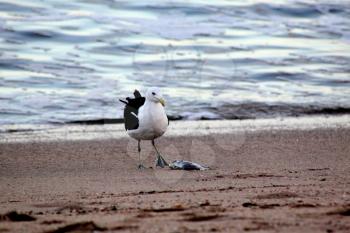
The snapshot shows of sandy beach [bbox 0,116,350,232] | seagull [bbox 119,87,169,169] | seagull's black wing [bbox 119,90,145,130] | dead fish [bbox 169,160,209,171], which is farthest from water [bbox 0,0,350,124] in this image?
dead fish [bbox 169,160,209,171]

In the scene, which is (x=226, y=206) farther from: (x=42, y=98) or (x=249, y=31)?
(x=249, y=31)

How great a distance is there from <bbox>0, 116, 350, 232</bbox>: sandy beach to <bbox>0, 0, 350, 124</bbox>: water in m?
1.23

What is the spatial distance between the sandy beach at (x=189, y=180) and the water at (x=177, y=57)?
1.23 metres

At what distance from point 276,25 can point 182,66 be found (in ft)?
16.3

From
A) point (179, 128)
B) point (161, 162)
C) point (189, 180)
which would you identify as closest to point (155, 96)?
point (161, 162)

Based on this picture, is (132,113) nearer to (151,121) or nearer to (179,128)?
(151,121)

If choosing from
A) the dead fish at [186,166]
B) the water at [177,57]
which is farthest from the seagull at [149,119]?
the water at [177,57]

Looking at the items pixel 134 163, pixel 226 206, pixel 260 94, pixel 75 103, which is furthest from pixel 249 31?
pixel 226 206

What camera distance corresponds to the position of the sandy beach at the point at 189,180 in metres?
5.11

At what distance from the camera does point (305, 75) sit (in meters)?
15.0

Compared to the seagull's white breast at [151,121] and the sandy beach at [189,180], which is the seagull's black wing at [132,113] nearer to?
the seagull's white breast at [151,121]

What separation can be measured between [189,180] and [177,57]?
9.00 m

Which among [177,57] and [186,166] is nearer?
[186,166]

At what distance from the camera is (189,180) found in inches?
293
